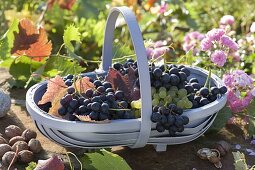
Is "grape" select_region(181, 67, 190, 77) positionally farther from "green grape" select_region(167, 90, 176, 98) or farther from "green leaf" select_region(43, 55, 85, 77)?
"green leaf" select_region(43, 55, 85, 77)

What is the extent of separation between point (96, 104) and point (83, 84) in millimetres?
172

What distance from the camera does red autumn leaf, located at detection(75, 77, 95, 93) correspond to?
1.84 meters

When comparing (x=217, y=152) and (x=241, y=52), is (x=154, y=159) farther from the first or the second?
(x=241, y=52)

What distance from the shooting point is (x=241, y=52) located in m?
2.71

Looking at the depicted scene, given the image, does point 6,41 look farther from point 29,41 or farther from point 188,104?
point 188,104

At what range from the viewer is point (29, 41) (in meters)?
2.22

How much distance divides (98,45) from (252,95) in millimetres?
1008

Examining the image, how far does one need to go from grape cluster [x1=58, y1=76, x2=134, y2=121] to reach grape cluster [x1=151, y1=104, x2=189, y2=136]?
0.10 meters

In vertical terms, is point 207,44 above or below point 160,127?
above

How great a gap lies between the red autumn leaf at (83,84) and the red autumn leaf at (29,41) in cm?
41

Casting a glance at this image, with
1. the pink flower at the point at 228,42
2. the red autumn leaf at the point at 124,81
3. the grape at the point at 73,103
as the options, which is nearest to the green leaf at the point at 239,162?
the red autumn leaf at the point at 124,81

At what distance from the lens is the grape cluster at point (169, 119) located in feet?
5.45

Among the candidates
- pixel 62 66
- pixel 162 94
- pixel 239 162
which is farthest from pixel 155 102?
pixel 62 66

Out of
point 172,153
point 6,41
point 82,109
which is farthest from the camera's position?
point 6,41
